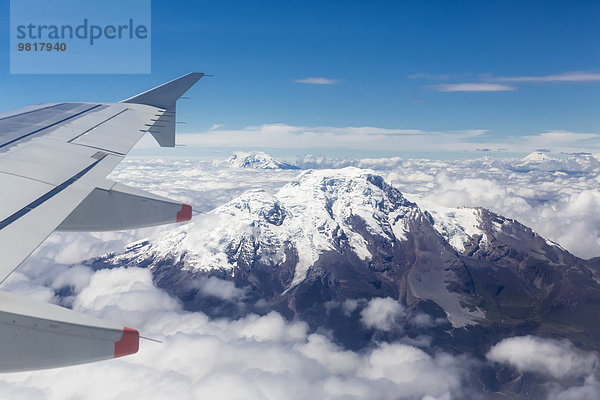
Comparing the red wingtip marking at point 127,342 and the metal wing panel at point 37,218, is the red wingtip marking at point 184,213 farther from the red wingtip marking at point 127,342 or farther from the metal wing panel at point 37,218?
the red wingtip marking at point 127,342

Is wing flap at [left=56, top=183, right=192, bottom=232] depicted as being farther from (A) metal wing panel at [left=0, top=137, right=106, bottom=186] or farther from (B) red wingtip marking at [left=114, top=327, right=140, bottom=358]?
(B) red wingtip marking at [left=114, top=327, right=140, bottom=358]

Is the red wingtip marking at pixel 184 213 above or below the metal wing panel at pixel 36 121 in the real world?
below

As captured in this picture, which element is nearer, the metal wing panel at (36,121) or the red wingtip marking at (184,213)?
the red wingtip marking at (184,213)

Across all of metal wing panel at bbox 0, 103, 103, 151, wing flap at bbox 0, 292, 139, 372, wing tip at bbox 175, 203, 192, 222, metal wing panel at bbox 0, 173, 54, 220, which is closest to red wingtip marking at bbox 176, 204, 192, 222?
wing tip at bbox 175, 203, 192, 222

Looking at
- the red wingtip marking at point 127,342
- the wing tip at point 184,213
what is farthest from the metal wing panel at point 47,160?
the red wingtip marking at point 127,342

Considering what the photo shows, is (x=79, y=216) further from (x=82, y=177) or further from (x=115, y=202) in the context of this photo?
(x=82, y=177)

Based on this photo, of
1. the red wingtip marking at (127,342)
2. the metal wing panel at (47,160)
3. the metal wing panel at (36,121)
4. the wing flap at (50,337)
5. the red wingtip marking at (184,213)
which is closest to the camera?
the wing flap at (50,337)
